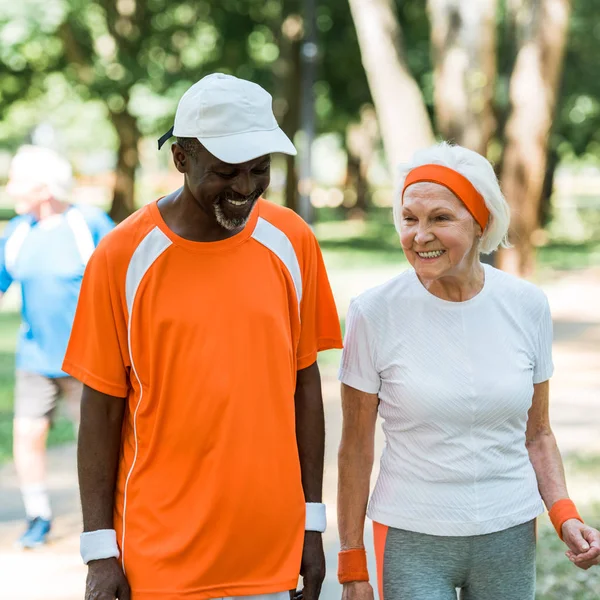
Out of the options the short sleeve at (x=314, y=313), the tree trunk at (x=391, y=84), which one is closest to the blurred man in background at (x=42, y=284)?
the short sleeve at (x=314, y=313)

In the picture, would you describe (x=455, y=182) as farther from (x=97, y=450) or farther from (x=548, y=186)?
(x=548, y=186)

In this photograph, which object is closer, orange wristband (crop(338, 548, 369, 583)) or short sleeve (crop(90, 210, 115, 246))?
orange wristband (crop(338, 548, 369, 583))

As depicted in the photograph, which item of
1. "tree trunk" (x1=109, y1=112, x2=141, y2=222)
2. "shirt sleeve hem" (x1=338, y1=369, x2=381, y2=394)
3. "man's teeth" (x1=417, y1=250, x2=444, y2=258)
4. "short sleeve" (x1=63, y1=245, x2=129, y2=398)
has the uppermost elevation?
"man's teeth" (x1=417, y1=250, x2=444, y2=258)

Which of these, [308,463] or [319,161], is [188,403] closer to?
[308,463]

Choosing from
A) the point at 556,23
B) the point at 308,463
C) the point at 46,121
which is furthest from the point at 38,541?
the point at 46,121

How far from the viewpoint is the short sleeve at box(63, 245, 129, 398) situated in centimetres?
301

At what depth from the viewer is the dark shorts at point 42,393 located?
6.78 m

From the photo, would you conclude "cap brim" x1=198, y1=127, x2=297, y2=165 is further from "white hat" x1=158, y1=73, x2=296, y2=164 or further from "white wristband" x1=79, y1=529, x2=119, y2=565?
"white wristband" x1=79, y1=529, x2=119, y2=565

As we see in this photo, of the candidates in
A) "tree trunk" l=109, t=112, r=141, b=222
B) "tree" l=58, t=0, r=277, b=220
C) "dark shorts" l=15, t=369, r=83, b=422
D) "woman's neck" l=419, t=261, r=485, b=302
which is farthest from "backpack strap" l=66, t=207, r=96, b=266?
"tree trunk" l=109, t=112, r=141, b=222

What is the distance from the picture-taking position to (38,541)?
688 centimetres

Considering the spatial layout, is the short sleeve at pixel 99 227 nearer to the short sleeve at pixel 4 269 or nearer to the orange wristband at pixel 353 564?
the short sleeve at pixel 4 269

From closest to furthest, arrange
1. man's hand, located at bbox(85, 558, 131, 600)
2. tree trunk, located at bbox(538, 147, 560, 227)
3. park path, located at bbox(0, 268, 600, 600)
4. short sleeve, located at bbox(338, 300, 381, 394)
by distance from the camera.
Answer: man's hand, located at bbox(85, 558, 131, 600) < short sleeve, located at bbox(338, 300, 381, 394) < park path, located at bbox(0, 268, 600, 600) < tree trunk, located at bbox(538, 147, 560, 227)

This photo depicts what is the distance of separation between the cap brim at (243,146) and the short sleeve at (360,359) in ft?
1.83

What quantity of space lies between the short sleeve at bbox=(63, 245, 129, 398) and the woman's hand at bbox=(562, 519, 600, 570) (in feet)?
4.29
